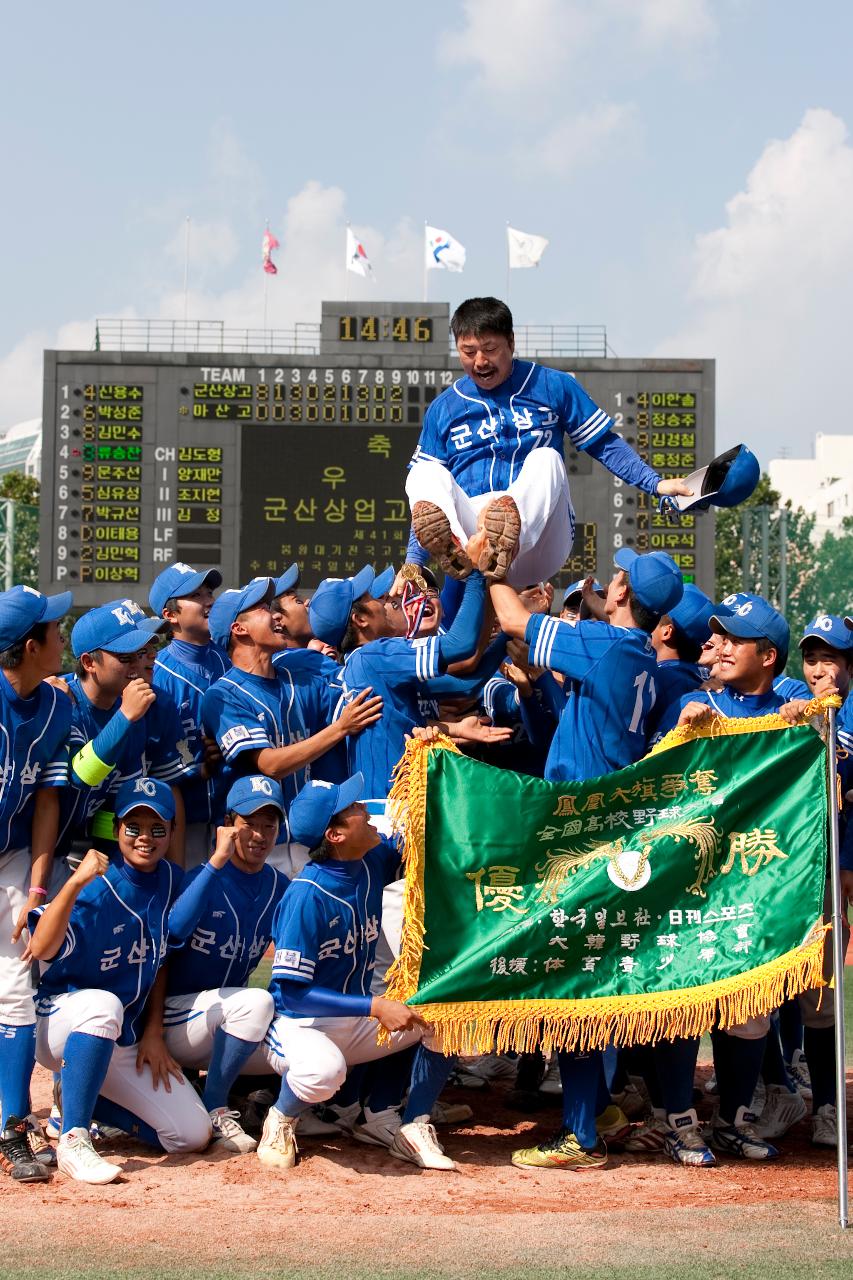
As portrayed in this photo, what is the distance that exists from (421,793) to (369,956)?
87 centimetres

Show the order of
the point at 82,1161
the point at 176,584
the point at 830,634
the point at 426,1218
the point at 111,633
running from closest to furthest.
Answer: the point at 426,1218 < the point at 82,1161 < the point at 111,633 < the point at 830,634 < the point at 176,584

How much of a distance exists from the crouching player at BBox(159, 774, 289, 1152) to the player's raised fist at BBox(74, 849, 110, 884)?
1.65ft

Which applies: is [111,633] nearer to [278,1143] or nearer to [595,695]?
[595,695]

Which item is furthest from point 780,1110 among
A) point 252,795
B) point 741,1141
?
point 252,795

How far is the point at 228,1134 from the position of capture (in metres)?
5.80

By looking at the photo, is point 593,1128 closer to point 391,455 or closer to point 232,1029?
point 232,1029

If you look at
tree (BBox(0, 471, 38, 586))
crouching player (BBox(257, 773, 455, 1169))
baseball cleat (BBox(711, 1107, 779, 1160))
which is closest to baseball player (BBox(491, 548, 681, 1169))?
baseball cleat (BBox(711, 1107, 779, 1160))

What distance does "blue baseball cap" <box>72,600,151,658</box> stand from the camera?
19.8ft

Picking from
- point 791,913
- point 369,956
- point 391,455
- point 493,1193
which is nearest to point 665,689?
point 791,913

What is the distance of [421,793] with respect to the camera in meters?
5.61

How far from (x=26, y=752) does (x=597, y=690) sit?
2124 mm

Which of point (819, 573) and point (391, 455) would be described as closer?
point (391, 455)

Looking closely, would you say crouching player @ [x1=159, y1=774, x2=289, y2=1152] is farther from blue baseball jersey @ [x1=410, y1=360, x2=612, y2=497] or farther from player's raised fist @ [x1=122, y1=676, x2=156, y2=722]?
blue baseball jersey @ [x1=410, y1=360, x2=612, y2=497]

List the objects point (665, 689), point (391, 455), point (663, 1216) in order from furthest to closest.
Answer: point (391, 455) → point (665, 689) → point (663, 1216)
